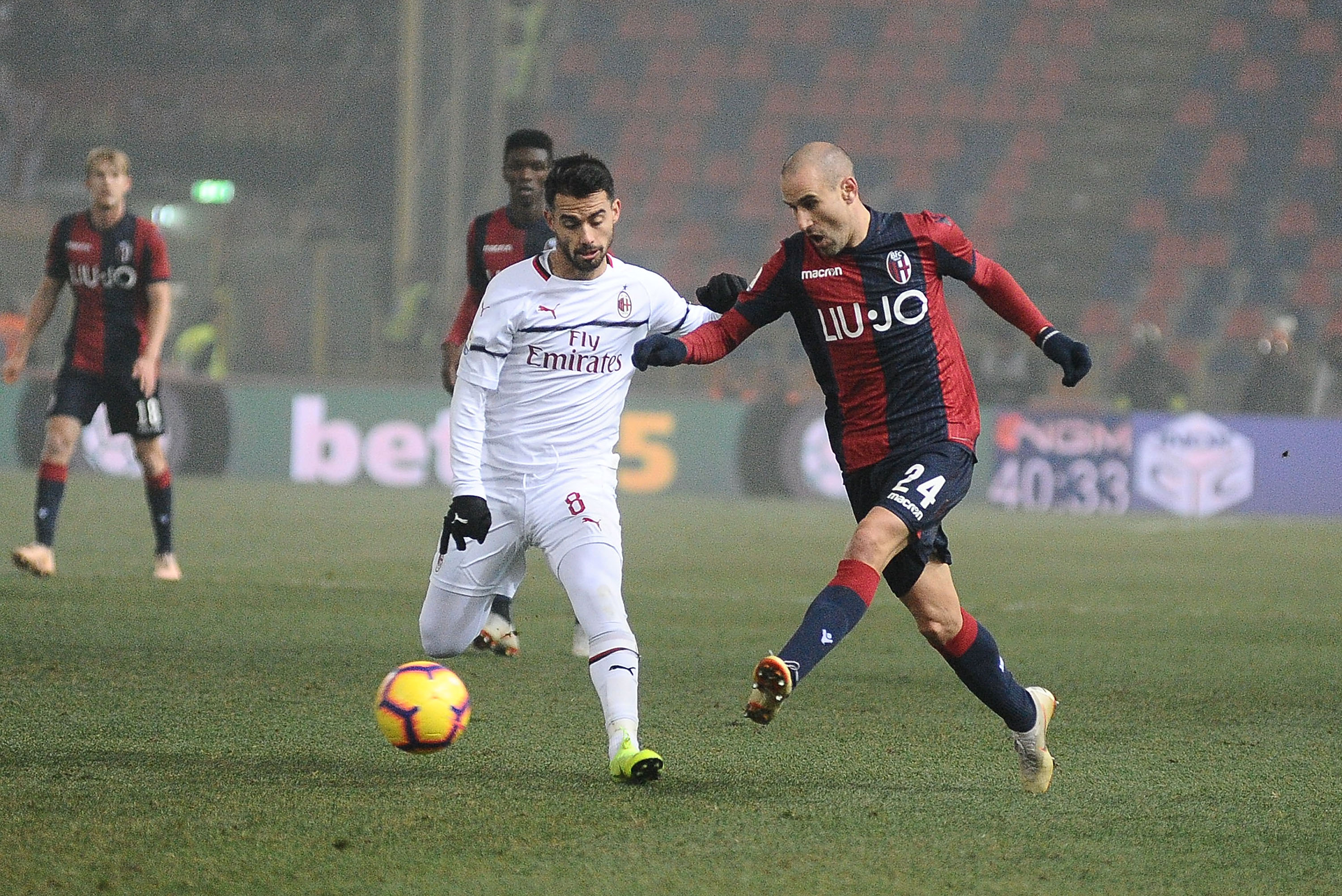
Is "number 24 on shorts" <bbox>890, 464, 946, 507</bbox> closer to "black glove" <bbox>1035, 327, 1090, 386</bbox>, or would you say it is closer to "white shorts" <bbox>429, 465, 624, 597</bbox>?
"black glove" <bbox>1035, 327, 1090, 386</bbox>

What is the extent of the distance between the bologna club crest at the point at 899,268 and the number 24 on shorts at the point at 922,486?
523 millimetres

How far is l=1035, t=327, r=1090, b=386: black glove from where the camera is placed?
4.60 meters

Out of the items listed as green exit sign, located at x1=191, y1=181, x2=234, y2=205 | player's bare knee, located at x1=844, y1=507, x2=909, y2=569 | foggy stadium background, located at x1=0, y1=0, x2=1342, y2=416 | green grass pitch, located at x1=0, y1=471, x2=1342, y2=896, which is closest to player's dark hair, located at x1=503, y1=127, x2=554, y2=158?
green grass pitch, located at x1=0, y1=471, x2=1342, y2=896

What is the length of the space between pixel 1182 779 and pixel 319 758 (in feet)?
7.83

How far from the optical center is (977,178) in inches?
1014

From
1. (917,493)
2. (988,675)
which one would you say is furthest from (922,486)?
(988,675)

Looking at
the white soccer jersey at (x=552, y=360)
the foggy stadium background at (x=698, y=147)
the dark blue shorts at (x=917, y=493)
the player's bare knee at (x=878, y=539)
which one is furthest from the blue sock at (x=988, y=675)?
the foggy stadium background at (x=698, y=147)

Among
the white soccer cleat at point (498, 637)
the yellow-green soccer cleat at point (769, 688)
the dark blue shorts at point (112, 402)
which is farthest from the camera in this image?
the dark blue shorts at point (112, 402)

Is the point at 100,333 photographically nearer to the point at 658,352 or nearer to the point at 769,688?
the point at 658,352

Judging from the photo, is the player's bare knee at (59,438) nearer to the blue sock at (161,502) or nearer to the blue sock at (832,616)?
the blue sock at (161,502)

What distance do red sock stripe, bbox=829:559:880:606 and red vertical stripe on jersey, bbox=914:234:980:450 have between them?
1.69 feet

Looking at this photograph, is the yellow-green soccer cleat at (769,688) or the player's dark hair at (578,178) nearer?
the yellow-green soccer cleat at (769,688)

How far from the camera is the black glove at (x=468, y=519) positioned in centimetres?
464

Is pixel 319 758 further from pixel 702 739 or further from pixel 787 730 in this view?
pixel 787 730
